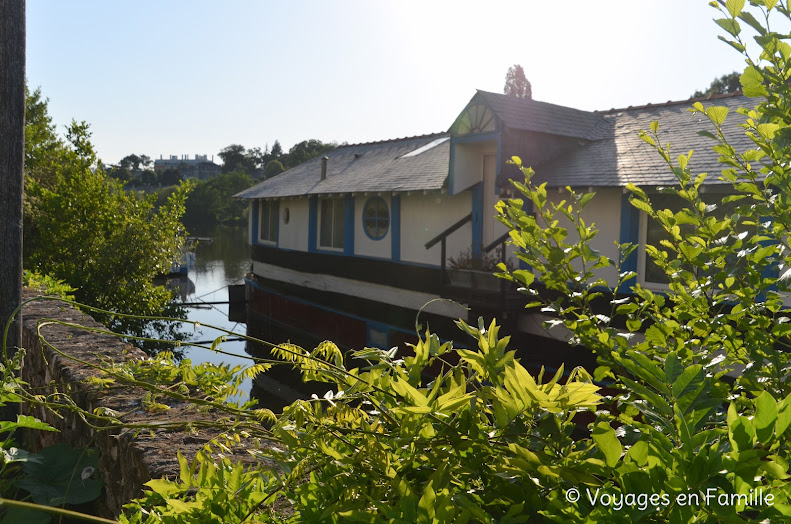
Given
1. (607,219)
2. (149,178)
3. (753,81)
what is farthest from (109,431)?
(149,178)

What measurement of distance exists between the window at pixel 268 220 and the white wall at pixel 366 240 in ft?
19.6

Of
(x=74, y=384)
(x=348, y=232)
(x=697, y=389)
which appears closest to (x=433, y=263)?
(x=348, y=232)

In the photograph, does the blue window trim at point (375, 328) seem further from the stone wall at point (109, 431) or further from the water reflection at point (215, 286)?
the stone wall at point (109, 431)

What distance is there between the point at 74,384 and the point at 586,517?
339 cm

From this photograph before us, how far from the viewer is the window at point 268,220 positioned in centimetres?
2269

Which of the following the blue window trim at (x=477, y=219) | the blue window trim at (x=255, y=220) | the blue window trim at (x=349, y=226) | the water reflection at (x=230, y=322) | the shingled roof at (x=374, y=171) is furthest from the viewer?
the blue window trim at (x=255, y=220)

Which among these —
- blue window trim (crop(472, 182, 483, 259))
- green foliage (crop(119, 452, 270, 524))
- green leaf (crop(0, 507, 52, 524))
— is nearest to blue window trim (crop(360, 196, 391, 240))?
blue window trim (crop(472, 182, 483, 259))

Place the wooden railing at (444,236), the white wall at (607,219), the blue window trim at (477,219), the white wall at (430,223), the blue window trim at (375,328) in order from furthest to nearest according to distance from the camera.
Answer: the blue window trim at (375,328) → the white wall at (430,223) → the blue window trim at (477,219) → the wooden railing at (444,236) → the white wall at (607,219)

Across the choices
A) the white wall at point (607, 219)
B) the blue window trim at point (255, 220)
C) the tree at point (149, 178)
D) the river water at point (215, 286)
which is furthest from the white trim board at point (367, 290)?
the tree at point (149, 178)

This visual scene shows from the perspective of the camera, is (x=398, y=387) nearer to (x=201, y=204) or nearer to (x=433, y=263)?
(x=433, y=263)

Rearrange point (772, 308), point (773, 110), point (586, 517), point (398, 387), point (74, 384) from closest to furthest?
point (586, 517) < point (398, 387) < point (773, 110) < point (772, 308) < point (74, 384)

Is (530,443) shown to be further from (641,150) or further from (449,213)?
(449,213)

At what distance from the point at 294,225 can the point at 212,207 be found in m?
74.4

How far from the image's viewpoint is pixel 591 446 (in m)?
1.41
